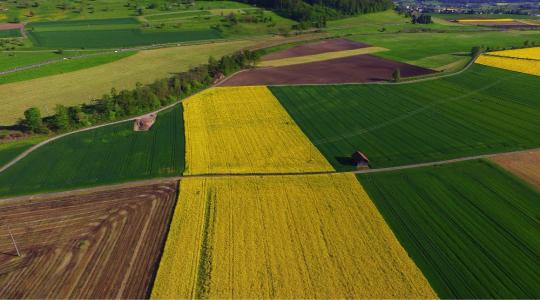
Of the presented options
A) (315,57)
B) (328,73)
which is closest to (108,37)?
(315,57)

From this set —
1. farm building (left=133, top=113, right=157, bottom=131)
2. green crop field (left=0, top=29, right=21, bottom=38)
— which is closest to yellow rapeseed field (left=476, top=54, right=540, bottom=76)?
farm building (left=133, top=113, right=157, bottom=131)

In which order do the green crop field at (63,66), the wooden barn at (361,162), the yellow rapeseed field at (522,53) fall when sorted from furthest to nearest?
the yellow rapeseed field at (522,53)
the green crop field at (63,66)
the wooden barn at (361,162)

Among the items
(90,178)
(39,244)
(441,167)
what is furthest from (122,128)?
(441,167)

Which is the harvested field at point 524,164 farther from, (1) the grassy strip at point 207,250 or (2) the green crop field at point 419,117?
(1) the grassy strip at point 207,250

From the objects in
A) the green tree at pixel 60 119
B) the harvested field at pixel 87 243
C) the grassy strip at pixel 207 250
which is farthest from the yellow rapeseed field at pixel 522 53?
the green tree at pixel 60 119

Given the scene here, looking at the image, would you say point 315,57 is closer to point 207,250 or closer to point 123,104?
point 123,104

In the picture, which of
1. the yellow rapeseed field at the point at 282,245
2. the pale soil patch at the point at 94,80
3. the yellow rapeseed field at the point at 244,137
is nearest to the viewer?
the yellow rapeseed field at the point at 282,245
